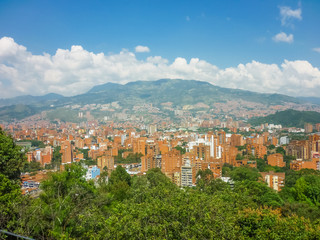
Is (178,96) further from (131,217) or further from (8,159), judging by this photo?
(131,217)

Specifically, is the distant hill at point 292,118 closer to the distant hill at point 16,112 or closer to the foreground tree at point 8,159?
the foreground tree at point 8,159

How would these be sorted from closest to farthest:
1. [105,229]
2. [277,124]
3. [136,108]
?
[105,229]
[277,124]
[136,108]

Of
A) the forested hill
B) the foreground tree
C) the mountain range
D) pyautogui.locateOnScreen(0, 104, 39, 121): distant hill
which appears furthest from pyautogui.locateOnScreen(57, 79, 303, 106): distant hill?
the forested hill

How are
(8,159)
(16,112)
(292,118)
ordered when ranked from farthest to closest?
(16,112)
(292,118)
(8,159)

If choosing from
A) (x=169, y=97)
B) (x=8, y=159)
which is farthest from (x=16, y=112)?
(x=8, y=159)

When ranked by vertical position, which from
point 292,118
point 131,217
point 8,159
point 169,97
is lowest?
point 292,118

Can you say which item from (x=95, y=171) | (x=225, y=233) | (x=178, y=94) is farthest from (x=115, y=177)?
(x=178, y=94)

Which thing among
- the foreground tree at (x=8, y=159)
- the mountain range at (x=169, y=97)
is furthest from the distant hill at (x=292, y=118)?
the foreground tree at (x=8, y=159)

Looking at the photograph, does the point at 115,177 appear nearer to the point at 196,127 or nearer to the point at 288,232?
the point at 288,232

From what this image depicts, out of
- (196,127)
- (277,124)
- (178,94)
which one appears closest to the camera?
(277,124)
